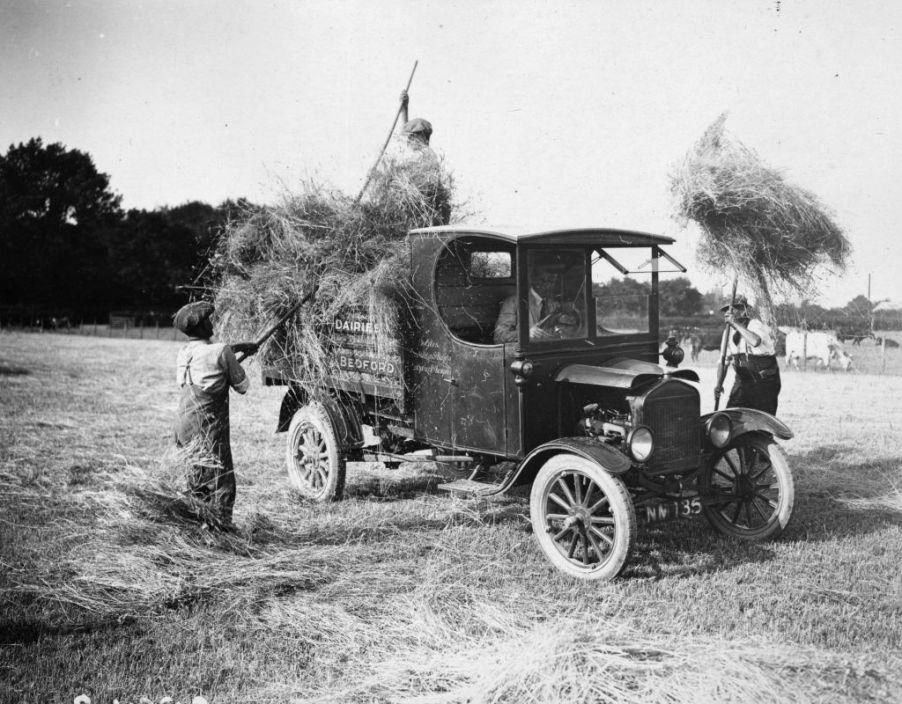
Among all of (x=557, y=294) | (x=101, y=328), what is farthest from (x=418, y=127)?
(x=101, y=328)

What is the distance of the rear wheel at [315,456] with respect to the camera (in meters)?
7.07

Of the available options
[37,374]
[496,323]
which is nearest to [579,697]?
[496,323]

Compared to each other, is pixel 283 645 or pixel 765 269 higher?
pixel 765 269

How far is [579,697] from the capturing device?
338 centimetres

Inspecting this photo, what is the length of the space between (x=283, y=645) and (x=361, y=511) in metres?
2.66

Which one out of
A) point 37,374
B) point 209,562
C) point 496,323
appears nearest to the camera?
point 209,562

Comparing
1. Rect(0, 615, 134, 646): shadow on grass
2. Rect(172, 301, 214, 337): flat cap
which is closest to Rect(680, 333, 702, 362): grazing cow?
Rect(172, 301, 214, 337): flat cap

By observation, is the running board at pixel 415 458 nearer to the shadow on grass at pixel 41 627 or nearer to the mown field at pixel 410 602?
the mown field at pixel 410 602

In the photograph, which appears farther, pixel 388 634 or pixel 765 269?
pixel 765 269

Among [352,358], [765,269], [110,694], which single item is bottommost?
[110,694]

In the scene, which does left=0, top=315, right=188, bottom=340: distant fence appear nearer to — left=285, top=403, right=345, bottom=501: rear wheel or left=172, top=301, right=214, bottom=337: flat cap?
left=285, top=403, right=345, bottom=501: rear wheel

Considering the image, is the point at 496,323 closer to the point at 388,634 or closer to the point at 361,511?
the point at 361,511

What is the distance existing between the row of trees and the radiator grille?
136 feet

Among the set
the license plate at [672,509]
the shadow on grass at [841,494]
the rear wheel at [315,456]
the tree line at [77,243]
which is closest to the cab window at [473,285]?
the rear wheel at [315,456]
